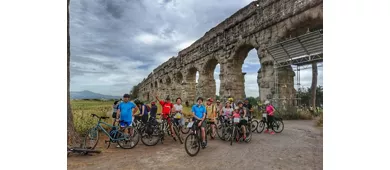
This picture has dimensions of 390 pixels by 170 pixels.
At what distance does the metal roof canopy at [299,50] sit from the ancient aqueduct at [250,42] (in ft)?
1.28

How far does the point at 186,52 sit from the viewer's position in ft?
57.6

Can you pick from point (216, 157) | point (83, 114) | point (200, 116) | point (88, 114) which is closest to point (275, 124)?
point (200, 116)

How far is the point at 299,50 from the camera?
26.8 feet

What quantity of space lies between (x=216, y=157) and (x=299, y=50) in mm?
5978

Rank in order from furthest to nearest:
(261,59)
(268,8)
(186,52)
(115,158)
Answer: (186,52), (261,59), (268,8), (115,158)

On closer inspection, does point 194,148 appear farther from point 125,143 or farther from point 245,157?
point 125,143

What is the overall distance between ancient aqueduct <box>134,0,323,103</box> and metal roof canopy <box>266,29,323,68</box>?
0.39 m

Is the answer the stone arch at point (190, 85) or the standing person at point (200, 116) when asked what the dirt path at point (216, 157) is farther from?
the stone arch at point (190, 85)

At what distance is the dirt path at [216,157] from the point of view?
3.59 metres

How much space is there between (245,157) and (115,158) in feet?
8.04

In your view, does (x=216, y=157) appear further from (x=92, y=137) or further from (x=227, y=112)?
(x=92, y=137)

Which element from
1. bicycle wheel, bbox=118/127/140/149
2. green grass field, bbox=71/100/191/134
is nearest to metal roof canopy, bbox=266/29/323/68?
bicycle wheel, bbox=118/127/140/149

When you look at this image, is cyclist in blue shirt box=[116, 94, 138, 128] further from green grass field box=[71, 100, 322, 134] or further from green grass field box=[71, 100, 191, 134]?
green grass field box=[71, 100, 191, 134]
